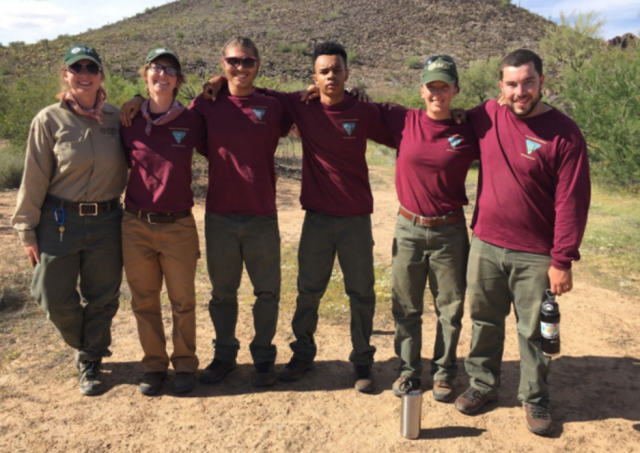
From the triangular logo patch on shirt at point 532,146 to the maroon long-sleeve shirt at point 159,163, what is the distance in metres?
2.05

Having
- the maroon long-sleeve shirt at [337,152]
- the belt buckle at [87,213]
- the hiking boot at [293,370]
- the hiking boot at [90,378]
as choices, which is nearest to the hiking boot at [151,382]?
the hiking boot at [90,378]

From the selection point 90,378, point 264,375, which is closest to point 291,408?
point 264,375

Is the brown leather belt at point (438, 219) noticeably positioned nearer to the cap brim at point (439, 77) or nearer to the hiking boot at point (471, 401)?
the cap brim at point (439, 77)

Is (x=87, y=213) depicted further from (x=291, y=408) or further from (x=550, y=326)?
(x=550, y=326)

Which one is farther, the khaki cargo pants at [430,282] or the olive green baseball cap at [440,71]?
the khaki cargo pants at [430,282]

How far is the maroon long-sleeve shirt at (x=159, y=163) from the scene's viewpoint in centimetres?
338

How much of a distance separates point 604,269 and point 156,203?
5.77 meters

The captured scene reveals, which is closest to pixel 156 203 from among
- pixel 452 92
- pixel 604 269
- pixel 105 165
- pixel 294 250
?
pixel 105 165

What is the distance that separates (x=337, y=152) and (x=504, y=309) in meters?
1.47

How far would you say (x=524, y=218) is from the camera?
3.17 meters

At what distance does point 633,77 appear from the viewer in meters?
10.5

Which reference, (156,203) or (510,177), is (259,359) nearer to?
(156,203)

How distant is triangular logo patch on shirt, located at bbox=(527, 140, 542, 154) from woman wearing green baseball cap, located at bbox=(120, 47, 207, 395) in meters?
2.03

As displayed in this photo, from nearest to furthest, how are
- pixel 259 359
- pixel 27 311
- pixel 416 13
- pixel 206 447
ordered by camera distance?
pixel 206 447 < pixel 259 359 < pixel 27 311 < pixel 416 13
